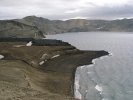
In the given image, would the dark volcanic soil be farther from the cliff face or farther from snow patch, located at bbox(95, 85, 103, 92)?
the cliff face

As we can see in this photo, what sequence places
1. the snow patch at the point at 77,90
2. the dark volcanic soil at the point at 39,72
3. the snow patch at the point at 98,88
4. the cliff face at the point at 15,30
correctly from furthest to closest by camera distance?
1. the cliff face at the point at 15,30
2. the snow patch at the point at 98,88
3. the snow patch at the point at 77,90
4. the dark volcanic soil at the point at 39,72

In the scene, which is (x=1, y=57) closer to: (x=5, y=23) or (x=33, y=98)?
(x=33, y=98)

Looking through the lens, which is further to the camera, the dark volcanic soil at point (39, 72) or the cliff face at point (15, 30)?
the cliff face at point (15, 30)

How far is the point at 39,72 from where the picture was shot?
5509 centimetres

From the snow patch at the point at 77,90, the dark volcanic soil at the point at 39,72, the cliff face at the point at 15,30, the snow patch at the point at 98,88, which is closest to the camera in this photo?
the dark volcanic soil at the point at 39,72

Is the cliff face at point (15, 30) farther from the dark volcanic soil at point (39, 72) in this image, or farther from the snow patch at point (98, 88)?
the snow patch at point (98, 88)

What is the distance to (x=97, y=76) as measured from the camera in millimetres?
61250

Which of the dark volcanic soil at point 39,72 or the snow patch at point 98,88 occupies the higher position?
the dark volcanic soil at point 39,72

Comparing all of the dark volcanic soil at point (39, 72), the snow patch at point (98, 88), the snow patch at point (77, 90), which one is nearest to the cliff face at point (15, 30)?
the dark volcanic soil at point (39, 72)

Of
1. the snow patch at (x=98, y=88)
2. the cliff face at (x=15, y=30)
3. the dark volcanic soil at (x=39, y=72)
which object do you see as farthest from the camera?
the cliff face at (x=15, y=30)

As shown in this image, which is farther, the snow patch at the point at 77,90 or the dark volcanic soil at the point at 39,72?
the snow patch at the point at 77,90

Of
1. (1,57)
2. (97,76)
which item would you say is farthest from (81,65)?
(1,57)

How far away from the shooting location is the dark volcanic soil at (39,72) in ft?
106

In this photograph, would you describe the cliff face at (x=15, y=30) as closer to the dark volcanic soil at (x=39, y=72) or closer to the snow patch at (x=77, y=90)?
the dark volcanic soil at (x=39, y=72)
